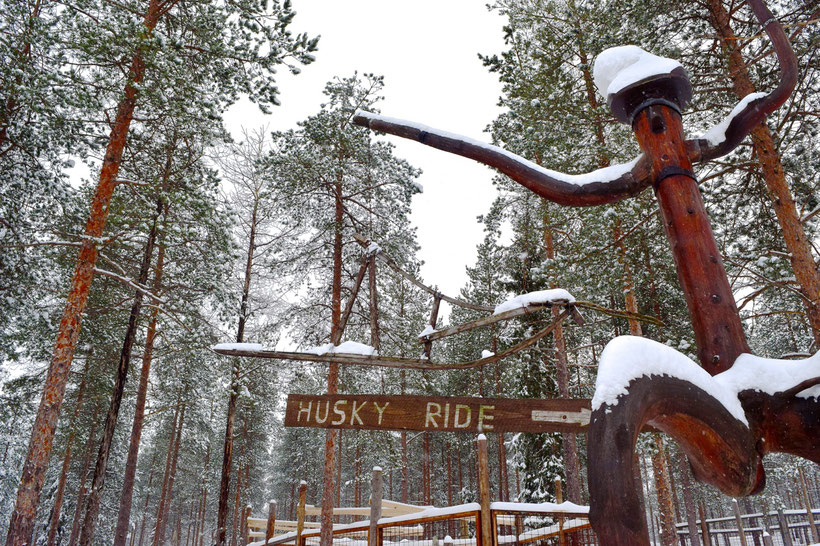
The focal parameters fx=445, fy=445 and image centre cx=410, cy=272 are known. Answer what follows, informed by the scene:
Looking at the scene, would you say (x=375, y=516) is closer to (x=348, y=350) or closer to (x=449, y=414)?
(x=348, y=350)

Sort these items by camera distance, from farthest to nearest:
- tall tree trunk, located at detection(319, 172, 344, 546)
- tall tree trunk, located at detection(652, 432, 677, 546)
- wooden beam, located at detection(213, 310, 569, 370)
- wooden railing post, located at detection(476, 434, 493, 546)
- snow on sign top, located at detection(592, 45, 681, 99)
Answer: tall tree trunk, located at detection(319, 172, 344, 546), tall tree trunk, located at detection(652, 432, 677, 546), wooden railing post, located at detection(476, 434, 493, 546), wooden beam, located at detection(213, 310, 569, 370), snow on sign top, located at detection(592, 45, 681, 99)

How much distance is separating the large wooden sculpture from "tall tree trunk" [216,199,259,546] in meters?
11.3

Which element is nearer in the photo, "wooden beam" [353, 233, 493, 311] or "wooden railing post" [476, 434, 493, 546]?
"wooden beam" [353, 233, 493, 311]

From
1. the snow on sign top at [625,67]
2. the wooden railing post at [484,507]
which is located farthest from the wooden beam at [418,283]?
the wooden railing post at [484,507]

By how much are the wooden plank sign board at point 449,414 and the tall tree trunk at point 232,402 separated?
9.81 metres

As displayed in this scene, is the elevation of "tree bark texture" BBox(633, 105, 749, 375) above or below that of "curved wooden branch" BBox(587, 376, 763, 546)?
above

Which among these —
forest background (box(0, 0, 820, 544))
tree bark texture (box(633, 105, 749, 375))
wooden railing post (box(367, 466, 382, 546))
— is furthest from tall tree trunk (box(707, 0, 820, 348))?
wooden railing post (box(367, 466, 382, 546))

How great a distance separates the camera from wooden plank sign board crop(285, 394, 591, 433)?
2.63 m

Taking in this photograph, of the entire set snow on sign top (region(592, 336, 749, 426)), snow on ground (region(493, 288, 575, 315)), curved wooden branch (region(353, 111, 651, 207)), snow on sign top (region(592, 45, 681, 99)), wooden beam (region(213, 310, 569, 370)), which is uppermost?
snow on sign top (region(592, 45, 681, 99))

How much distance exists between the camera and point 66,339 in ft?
26.0

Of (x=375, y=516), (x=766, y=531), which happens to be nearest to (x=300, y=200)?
(x=375, y=516)

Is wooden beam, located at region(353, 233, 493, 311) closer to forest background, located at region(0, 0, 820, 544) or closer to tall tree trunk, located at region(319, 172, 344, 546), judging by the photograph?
forest background, located at region(0, 0, 820, 544)

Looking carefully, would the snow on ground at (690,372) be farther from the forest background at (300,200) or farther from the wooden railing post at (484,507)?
the wooden railing post at (484,507)

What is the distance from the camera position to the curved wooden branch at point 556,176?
1939mm
